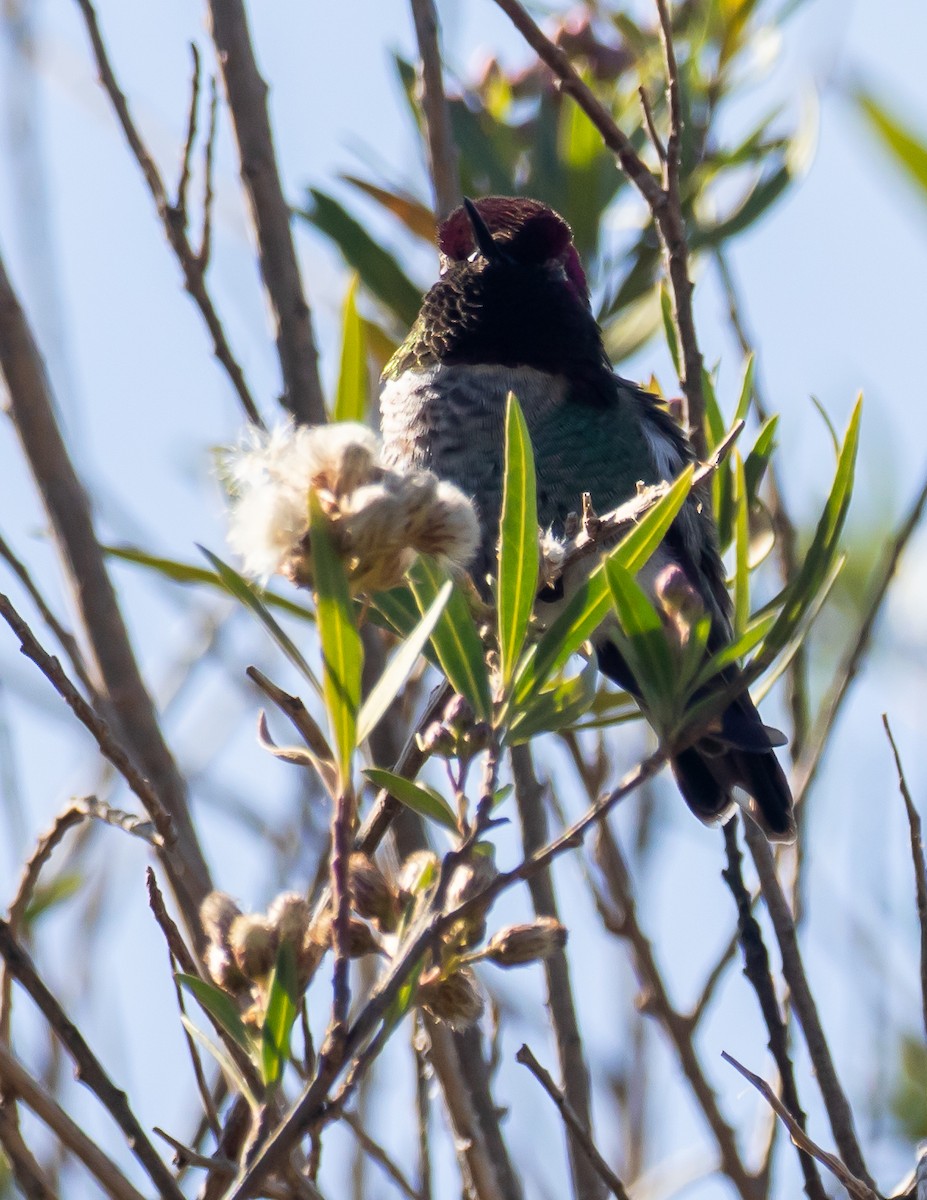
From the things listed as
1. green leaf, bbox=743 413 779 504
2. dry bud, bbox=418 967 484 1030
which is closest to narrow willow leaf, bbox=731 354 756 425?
green leaf, bbox=743 413 779 504

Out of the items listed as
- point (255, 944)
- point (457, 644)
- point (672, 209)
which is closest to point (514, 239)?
point (672, 209)

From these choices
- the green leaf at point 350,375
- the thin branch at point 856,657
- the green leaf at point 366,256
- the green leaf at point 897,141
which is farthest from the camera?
the green leaf at point 366,256

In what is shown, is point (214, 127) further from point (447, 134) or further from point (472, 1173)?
point (472, 1173)

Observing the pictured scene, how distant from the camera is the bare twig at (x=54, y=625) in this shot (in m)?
1.74

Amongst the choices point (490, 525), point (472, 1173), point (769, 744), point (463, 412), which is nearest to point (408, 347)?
point (463, 412)

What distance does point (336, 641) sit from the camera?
1074mm

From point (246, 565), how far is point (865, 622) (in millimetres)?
1267

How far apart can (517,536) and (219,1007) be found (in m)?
0.46

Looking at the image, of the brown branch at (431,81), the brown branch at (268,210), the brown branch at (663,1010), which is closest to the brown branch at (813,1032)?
the brown branch at (663,1010)

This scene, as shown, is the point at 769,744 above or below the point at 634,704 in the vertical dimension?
below

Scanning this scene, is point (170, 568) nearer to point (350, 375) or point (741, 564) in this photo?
point (350, 375)

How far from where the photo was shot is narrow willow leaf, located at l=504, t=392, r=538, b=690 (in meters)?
1.26

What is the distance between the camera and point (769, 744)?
2385 mm

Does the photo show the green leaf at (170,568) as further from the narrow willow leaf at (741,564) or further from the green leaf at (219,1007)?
the green leaf at (219,1007)
